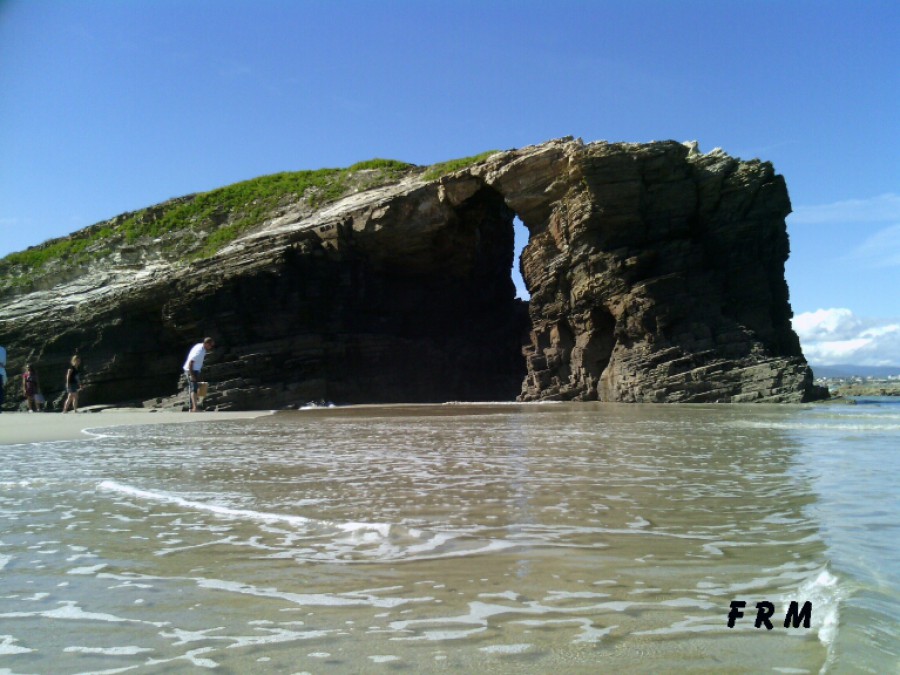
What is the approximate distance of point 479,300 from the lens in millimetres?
37969

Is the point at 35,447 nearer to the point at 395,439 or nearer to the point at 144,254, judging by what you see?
the point at 395,439

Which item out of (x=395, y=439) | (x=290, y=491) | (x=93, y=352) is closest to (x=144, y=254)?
(x=93, y=352)

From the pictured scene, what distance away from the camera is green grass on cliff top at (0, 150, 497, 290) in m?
35.2

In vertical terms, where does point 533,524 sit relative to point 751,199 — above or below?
below

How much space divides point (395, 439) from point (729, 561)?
6.86 meters

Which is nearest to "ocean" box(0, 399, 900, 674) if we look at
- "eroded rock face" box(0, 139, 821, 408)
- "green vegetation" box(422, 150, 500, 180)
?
"eroded rock face" box(0, 139, 821, 408)

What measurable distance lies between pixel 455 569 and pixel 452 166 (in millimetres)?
29924

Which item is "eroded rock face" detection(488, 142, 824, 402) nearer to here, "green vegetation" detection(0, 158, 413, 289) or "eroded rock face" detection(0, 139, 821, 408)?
"eroded rock face" detection(0, 139, 821, 408)

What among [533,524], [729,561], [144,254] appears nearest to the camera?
[729,561]

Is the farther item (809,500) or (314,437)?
(314,437)

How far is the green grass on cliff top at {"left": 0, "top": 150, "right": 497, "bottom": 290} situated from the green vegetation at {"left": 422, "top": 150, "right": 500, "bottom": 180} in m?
0.66

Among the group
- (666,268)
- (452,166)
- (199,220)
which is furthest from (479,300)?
(199,220)

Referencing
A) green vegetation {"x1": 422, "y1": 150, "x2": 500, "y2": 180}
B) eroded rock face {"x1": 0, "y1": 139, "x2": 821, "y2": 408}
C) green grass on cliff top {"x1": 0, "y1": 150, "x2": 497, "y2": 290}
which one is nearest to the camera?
eroded rock face {"x1": 0, "y1": 139, "x2": 821, "y2": 408}

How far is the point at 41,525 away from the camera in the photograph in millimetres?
4082
